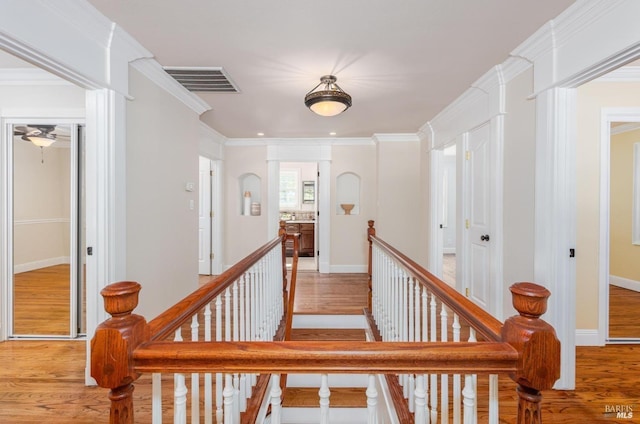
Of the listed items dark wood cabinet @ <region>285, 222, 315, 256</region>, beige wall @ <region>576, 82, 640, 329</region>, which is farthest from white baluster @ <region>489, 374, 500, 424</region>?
dark wood cabinet @ <region>285, 222, 315, 256</region>

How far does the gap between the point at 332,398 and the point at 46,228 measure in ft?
11.8

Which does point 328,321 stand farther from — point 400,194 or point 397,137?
point 397,137

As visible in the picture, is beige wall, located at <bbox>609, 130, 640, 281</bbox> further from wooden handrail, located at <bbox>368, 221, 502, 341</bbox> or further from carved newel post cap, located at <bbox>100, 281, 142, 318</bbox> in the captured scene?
carved newel post cap, located at <bbox>100, 281, 142, 318</bbox>

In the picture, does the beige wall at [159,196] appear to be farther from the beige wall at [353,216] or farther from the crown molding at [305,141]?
the beige wall at [353,216]

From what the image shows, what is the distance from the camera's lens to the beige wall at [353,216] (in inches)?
214

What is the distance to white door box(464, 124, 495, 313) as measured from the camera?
9.76 ft

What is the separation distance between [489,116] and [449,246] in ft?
17.9

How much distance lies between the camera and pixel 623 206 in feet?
Result: 14.1

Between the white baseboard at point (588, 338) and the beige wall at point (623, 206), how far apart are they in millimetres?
2482

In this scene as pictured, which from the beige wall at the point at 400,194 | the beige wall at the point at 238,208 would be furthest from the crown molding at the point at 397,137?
the beige wall at the point at 238,208

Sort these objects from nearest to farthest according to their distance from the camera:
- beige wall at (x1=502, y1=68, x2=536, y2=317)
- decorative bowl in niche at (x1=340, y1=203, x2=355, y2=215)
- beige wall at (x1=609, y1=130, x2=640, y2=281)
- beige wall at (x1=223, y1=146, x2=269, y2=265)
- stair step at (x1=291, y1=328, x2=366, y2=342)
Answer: beige wall at (x1=502, y1=68, x2=536, y2=317) → stair step at (x1=291, y1=328, x2=366, y2=342) → beige wall at (x1=609, y1=130, x2=640, y2=281) → beige wall at (x1=223, y1=146, x2=269, y2=265) → decorative bowl in niche at (x1=340, y1=203, x2=355, y2=215)

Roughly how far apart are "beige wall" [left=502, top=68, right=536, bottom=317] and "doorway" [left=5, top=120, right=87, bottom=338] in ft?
12.5

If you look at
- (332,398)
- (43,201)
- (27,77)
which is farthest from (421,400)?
Answer: (43,201)

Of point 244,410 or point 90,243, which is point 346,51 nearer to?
point 90,243
